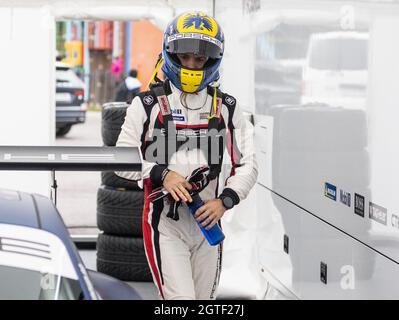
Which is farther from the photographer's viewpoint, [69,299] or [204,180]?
[204,180]

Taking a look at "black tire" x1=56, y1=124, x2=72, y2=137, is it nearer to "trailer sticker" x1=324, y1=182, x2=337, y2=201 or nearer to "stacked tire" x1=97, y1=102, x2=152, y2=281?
"stacked tire" x1=97, y1=102, x2=152, y2=281

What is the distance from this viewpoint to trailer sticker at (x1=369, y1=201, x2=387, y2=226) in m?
4.35

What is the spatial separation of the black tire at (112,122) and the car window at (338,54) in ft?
7.25

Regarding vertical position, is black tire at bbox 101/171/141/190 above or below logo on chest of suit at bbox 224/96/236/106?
below

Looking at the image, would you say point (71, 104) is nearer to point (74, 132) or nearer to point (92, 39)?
point (74, 132)

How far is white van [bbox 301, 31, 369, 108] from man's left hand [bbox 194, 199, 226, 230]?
80 centimetres

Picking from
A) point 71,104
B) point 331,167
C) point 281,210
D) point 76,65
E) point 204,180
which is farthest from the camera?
point 76,65

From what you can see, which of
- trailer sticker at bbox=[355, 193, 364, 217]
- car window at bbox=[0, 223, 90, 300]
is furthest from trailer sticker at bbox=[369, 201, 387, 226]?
car window at bbox=[0, 223, 90, 300]

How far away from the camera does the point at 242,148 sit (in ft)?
16.1

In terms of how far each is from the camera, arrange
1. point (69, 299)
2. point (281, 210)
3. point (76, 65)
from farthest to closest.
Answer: point (76, 65)
point (281, 210)
point (69, 299)

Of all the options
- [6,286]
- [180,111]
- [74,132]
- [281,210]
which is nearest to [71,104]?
[74,132]

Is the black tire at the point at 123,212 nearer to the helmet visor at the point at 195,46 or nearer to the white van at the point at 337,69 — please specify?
the white van at the point at 337,69

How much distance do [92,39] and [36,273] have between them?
118ft

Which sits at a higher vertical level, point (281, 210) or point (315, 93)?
point (315, 93)
